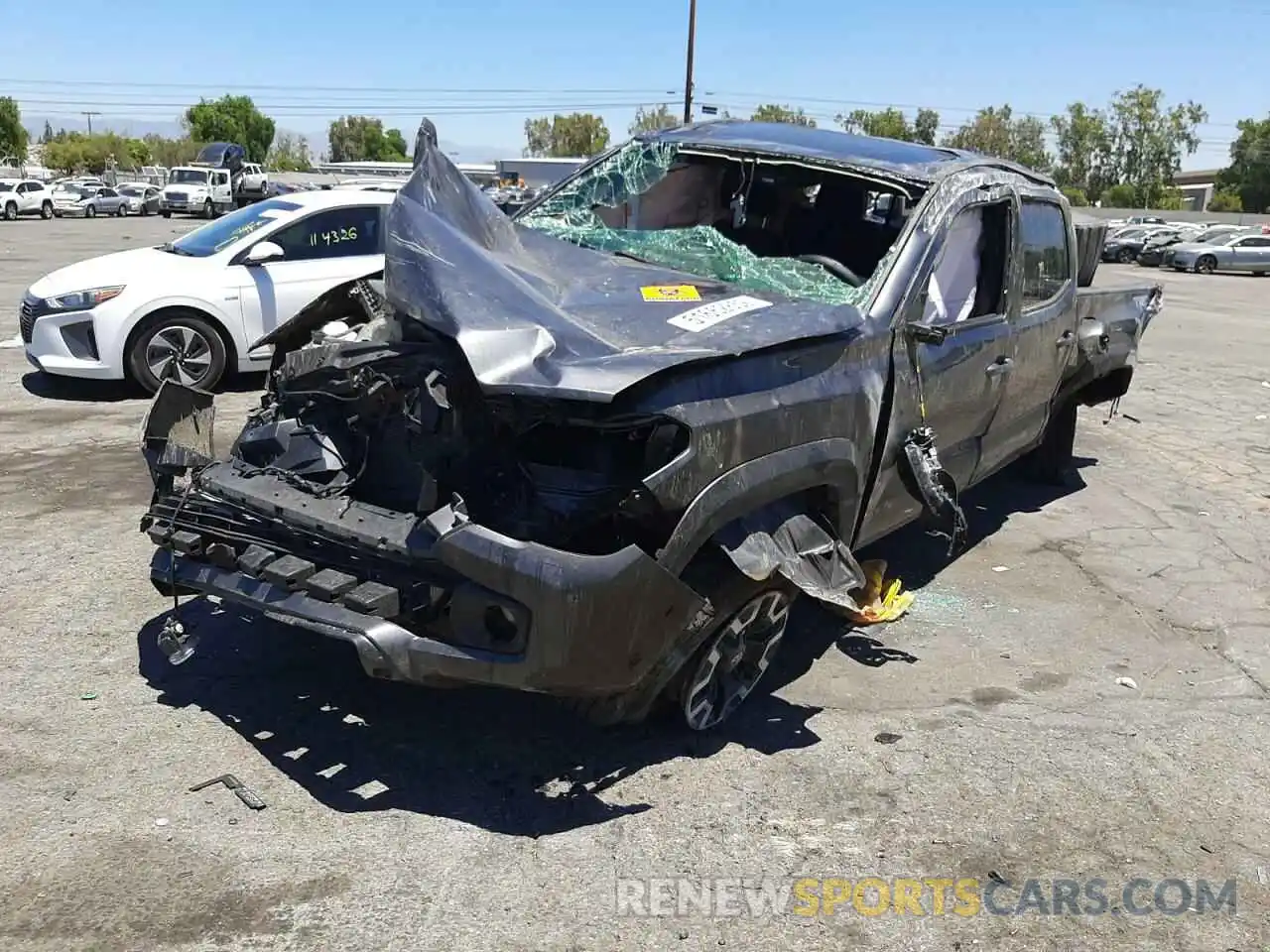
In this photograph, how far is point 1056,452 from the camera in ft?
23.9

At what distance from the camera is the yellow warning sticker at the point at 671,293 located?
3.83m

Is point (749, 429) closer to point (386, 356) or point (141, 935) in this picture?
point (386, 356)

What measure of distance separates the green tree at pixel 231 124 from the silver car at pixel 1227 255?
276ft

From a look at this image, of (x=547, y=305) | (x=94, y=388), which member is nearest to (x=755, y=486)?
(x=547, y=305)

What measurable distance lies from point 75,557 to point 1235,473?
777 centimetres

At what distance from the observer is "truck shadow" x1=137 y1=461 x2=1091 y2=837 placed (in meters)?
3.34

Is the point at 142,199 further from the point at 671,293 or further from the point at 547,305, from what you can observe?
the point at 547,305

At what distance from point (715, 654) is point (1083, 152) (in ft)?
306

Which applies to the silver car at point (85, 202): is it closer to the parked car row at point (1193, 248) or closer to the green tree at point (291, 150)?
the parked car row at point (1193, 248)

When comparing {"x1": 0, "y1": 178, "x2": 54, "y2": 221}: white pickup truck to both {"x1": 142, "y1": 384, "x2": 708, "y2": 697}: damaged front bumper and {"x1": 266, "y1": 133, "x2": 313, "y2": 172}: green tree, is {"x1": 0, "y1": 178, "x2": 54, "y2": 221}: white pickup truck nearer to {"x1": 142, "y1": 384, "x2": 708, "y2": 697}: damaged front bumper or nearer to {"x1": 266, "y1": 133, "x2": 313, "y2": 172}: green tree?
{"x1": 142, "y1": 384, "x2": 708, "y2": 697}: damaged front bumper

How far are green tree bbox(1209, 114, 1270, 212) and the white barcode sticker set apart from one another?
87741 mm

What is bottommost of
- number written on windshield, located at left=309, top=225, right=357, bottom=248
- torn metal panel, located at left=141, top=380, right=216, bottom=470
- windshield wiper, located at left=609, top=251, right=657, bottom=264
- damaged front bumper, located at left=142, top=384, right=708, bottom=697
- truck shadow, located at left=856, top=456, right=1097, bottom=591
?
truck shadow, located at left=856, top=456, right=1097, bottom=591

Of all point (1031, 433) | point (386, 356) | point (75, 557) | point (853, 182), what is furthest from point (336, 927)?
point (1031, 433)

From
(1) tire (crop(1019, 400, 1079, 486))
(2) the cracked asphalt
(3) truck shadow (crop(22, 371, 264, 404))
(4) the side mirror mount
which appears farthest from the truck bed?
(3) truck shadow (crop(22, 371, 264, 404))
